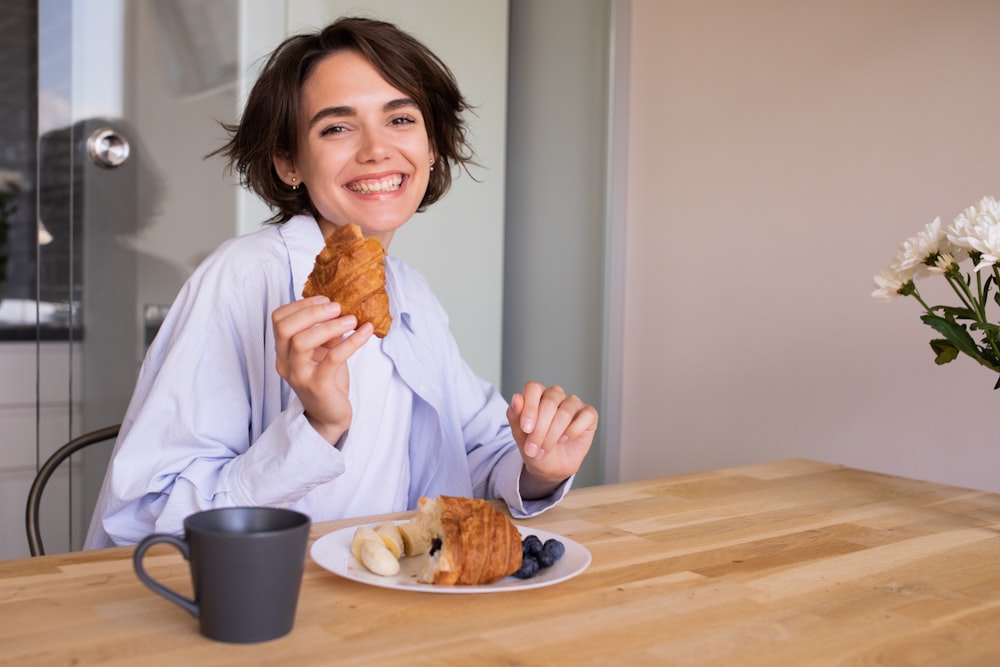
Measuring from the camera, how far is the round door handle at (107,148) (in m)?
2.35

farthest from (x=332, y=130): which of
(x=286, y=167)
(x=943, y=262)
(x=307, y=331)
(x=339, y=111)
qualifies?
(x=943, y=262)

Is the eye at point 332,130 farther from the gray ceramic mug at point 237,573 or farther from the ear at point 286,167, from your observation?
the gray ceramic mug at point 237,573

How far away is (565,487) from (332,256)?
44cm

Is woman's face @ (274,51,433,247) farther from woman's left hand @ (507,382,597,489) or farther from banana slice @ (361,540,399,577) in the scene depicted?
banana slice @ (361,540,399,577)

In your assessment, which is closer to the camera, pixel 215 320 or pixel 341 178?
pixel 215 320

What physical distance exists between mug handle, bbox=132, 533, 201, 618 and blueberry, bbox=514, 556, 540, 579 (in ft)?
1.00

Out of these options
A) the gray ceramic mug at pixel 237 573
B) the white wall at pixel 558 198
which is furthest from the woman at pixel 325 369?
the white wall at pixel 558 198

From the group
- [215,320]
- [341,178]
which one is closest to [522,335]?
[341,178]

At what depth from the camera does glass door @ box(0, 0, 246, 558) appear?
234cm

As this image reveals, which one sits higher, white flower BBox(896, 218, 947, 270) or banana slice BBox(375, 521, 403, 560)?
white flower BBox(896, 218, 947, 270)

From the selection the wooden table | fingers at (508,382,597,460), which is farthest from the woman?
the wooden table

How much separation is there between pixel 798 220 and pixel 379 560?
74.5 inches

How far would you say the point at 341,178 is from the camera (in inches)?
61.6

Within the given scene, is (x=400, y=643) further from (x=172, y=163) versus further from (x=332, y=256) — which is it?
(x=172, y=163)
